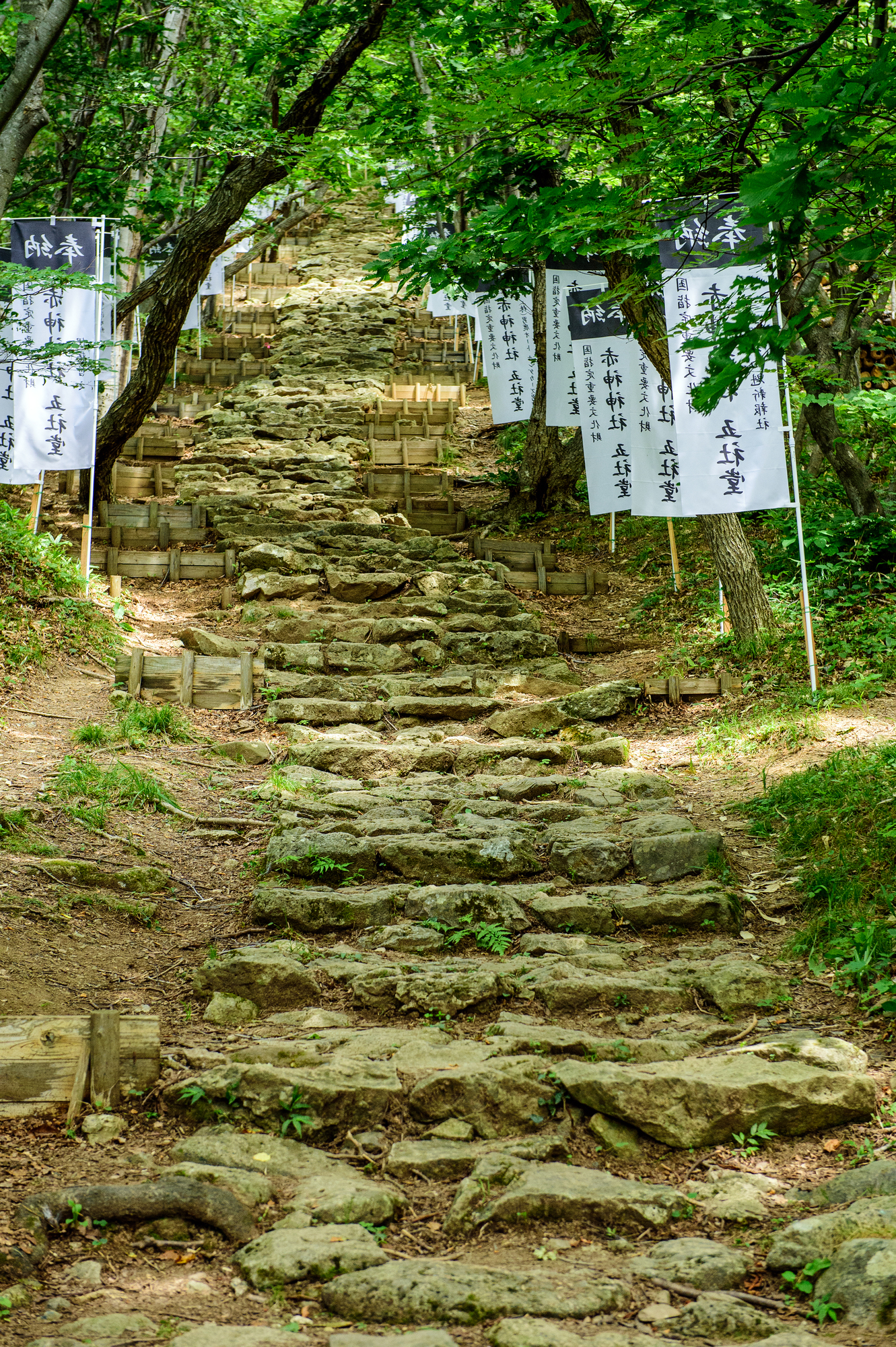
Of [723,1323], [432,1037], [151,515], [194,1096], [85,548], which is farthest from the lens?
[151,515]

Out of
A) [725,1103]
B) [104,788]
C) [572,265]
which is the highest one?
[572,265]

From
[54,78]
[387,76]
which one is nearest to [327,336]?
[387,76]

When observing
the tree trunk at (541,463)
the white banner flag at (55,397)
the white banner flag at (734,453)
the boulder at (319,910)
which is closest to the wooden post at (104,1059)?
the boulder at (319,910)

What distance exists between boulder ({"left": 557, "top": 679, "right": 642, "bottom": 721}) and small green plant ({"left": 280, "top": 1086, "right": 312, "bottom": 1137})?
189 inches

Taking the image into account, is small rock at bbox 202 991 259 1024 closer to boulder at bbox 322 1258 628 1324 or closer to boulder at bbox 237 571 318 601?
boulder at bbox 322 1258 628 1324

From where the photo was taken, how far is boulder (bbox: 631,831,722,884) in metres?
5.08

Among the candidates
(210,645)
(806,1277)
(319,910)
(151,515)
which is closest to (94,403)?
(151,515)

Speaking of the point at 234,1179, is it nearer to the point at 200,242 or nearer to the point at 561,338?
the point at 200,242

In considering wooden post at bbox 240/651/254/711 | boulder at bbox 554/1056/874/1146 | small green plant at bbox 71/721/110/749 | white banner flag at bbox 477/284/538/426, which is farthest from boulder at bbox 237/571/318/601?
boulder at bbox 554/1056/874/1146

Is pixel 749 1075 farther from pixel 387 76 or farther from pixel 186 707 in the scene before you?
pixel 387 76

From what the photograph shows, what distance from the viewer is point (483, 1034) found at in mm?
3760

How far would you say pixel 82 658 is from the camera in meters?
8.52

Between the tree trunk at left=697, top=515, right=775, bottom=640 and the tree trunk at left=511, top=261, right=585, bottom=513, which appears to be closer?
the tree trunk at left=697, top=515, right=775, bottom=640

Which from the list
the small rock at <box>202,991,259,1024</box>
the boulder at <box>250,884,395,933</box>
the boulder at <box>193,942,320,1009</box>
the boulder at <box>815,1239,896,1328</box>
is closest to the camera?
the boulder at <box>815,1239,896,1328</box>
